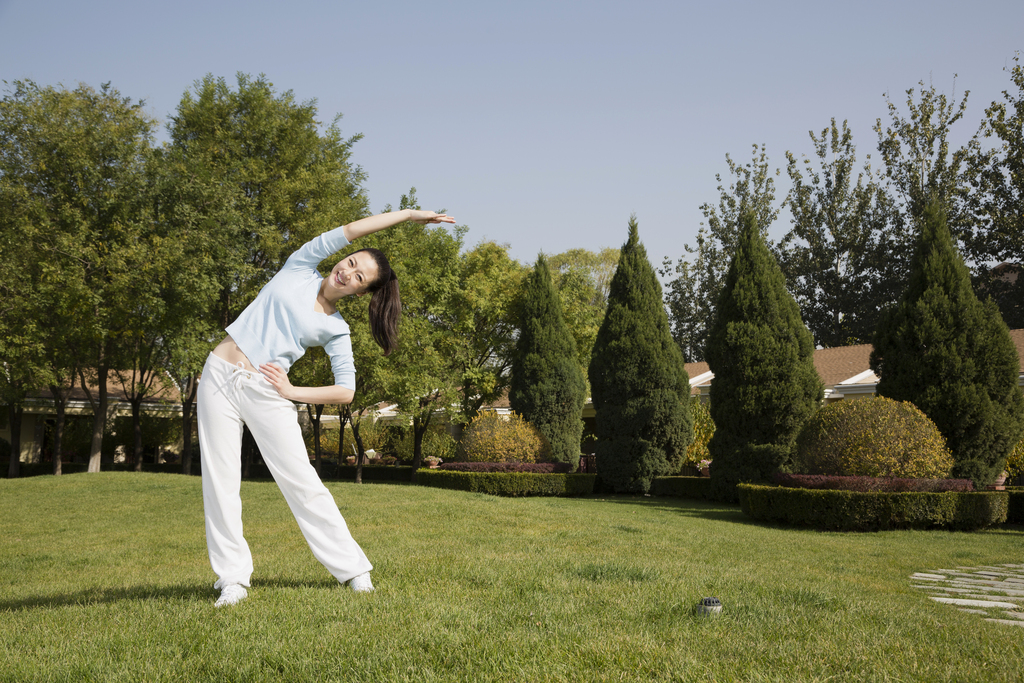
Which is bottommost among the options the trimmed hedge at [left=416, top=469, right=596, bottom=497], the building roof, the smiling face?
the trimmed hedge at [left=416, top=469, right=596, bottom=497]

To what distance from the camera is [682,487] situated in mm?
19547

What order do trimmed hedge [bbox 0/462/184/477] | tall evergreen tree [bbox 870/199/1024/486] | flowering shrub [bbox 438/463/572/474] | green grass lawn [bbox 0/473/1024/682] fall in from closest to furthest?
1. green grass lawn [bbox 0/473/1024/682]
2. tall evergreen tree [bbox 870/199/1024/486]
3. flowering shrub [bbox 438/463/572/474]
4. trimmed hedge [bbox 0/462/184/477]

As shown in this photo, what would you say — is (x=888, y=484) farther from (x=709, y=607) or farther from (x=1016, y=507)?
(x=709, y=607)

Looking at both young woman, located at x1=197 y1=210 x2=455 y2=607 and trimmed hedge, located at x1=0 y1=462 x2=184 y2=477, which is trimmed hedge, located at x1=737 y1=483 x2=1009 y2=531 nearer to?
young woman, located at x1=197 y1=210 x2=455 y2=607

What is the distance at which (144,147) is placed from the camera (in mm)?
21406

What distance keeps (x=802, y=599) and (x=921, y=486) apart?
10083 mm

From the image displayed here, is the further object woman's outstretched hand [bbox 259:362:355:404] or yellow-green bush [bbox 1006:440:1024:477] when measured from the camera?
yellow-green bush [bbox 1006:440:1024:477]

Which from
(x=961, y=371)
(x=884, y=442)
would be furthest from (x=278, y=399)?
(x=961, y=371)

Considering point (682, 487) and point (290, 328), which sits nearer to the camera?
point (290, 328)

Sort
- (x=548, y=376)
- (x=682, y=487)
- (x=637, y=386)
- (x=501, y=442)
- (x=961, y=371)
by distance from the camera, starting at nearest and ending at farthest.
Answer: (x=961, y=371)
(x=501, y=442)
(x=682, y=487)
(x=637, y=386)
(x=548, y=376)

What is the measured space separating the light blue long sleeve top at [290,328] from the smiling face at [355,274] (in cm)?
12

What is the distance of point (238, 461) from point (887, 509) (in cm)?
1204

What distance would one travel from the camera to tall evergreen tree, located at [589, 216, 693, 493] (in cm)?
2045

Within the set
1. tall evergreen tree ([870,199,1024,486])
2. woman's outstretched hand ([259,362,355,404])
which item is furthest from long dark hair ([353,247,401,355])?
tall evergreen tree ([870,199,1024,486])
